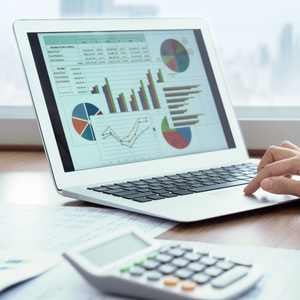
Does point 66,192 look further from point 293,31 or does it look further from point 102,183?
point 293,31

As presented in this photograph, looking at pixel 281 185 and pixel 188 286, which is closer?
pixel 188 286

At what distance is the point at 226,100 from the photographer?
50.8 inches

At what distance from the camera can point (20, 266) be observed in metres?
0.67

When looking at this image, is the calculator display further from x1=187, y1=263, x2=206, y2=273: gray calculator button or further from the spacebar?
the spacebar

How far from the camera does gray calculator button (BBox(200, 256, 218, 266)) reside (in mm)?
623

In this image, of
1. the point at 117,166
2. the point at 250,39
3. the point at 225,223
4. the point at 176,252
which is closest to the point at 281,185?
the point at 225,223

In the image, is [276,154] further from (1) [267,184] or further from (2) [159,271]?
(2) [159,271]

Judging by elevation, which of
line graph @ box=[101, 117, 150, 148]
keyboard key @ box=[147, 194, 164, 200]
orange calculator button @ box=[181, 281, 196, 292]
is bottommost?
orange calculator button @ box=[181, 281, 196, 292]

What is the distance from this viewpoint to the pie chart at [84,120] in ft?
3.53

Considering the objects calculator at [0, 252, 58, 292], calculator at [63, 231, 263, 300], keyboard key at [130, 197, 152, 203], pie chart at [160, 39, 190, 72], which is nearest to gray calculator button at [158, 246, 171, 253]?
calculator at [63, 231, 263, 300]

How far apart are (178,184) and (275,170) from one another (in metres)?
0.14

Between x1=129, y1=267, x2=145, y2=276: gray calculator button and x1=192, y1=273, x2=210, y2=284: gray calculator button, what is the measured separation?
0.05 m

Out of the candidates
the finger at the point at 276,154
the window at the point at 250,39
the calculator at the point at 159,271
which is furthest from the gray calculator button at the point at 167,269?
the window at the point at 250,39

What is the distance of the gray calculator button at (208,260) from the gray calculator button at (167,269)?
33 millimetres
